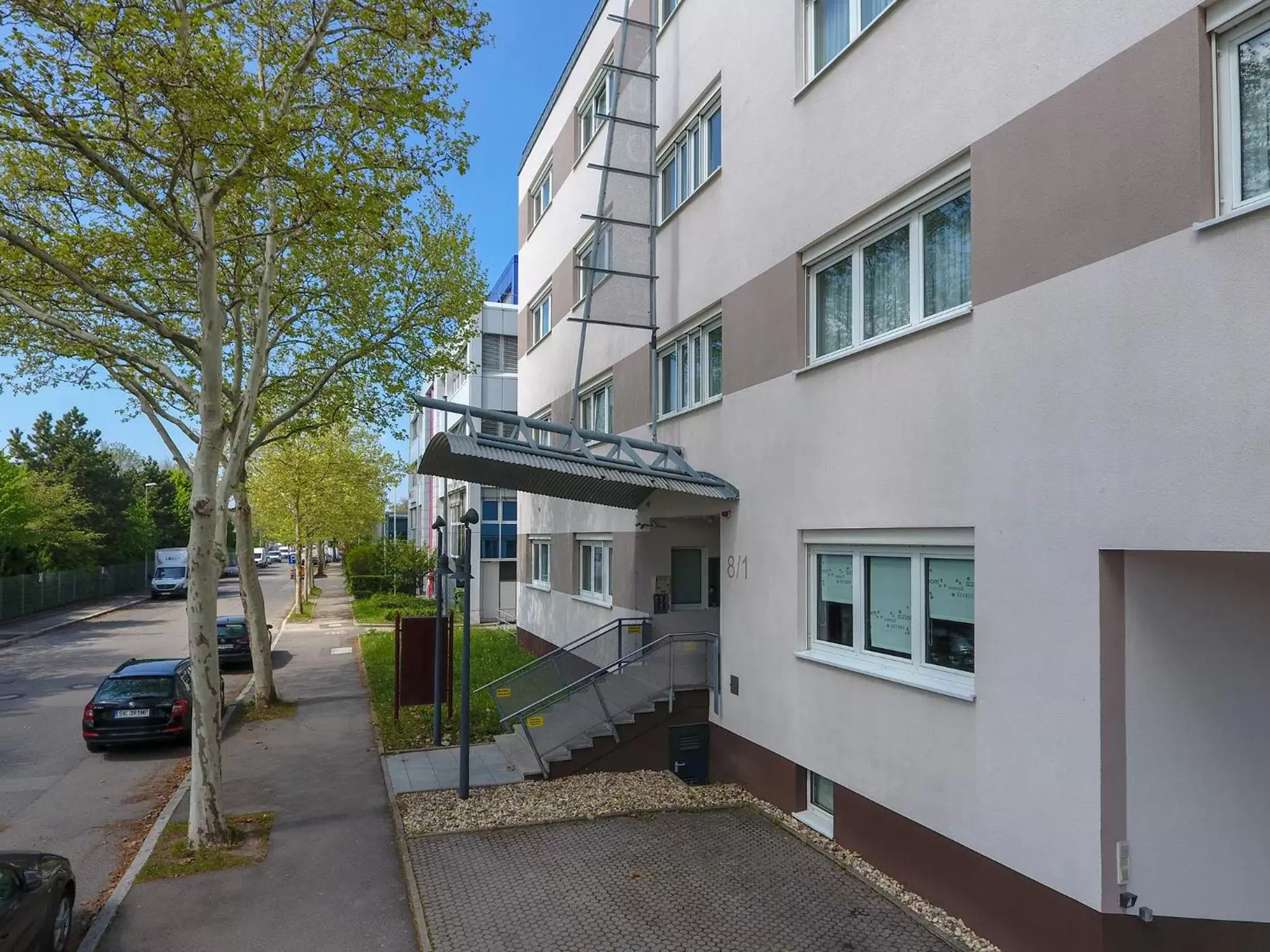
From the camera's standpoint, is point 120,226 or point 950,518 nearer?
point 950,518

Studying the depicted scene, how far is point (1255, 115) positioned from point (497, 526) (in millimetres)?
26251

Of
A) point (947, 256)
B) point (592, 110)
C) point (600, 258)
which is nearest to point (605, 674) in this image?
point (947, 256)

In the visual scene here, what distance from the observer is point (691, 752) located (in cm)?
1055

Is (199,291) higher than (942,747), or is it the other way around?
(199,291)

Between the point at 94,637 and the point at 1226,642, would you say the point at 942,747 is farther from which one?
the point at 94,637

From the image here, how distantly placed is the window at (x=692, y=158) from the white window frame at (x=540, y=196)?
24.4 ft

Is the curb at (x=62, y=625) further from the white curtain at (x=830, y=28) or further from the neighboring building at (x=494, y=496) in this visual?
the white curtain at (x=830, y=28)

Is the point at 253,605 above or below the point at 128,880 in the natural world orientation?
above

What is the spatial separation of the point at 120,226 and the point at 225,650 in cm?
1260

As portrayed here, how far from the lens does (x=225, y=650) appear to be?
20.2 m

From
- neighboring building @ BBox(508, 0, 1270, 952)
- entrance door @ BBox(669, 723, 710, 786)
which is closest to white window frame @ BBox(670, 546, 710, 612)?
entrance door @ BBox(669, 723, 710, 786)

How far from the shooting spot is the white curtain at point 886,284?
7.24 m

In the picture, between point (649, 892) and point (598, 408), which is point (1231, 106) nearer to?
point (649, 892)

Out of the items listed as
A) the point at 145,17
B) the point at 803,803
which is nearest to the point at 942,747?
the point at 803,803
